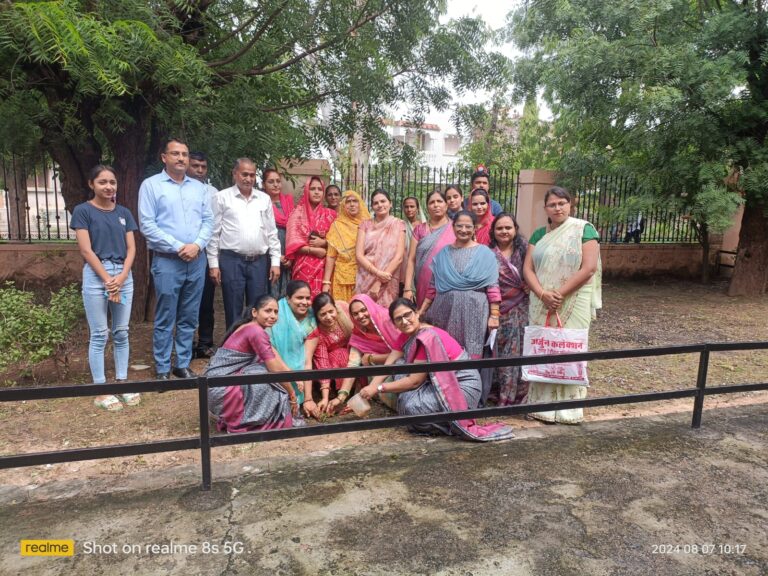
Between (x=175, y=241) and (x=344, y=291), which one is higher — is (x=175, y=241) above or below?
above

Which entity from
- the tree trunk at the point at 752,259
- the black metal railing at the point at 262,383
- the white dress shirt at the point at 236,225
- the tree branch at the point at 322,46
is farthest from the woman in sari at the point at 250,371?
the tree trunk at the point at 752,259

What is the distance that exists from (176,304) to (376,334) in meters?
1.55

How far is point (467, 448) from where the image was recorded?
3.21 metres

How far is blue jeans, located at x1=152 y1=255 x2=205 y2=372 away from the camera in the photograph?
4.12 metres

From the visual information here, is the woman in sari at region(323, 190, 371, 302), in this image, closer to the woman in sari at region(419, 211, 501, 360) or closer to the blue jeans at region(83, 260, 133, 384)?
the woman in sari at region(419, 211, 501, 360)

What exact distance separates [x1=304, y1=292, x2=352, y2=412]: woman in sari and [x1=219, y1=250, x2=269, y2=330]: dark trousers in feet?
2.80

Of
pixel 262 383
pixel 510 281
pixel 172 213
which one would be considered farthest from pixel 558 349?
pixel 172 213

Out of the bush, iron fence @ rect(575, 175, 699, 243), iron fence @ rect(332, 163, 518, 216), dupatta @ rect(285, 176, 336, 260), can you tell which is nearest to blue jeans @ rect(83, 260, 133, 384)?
the bush

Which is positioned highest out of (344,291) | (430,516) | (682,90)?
(682,90)

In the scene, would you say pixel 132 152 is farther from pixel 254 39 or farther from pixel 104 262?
pixel 104 262

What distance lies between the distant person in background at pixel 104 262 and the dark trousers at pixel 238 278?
0.80 metres

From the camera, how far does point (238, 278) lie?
460 cm

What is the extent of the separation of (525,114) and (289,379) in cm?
1648

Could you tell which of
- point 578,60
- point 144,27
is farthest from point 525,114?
point 144,27
